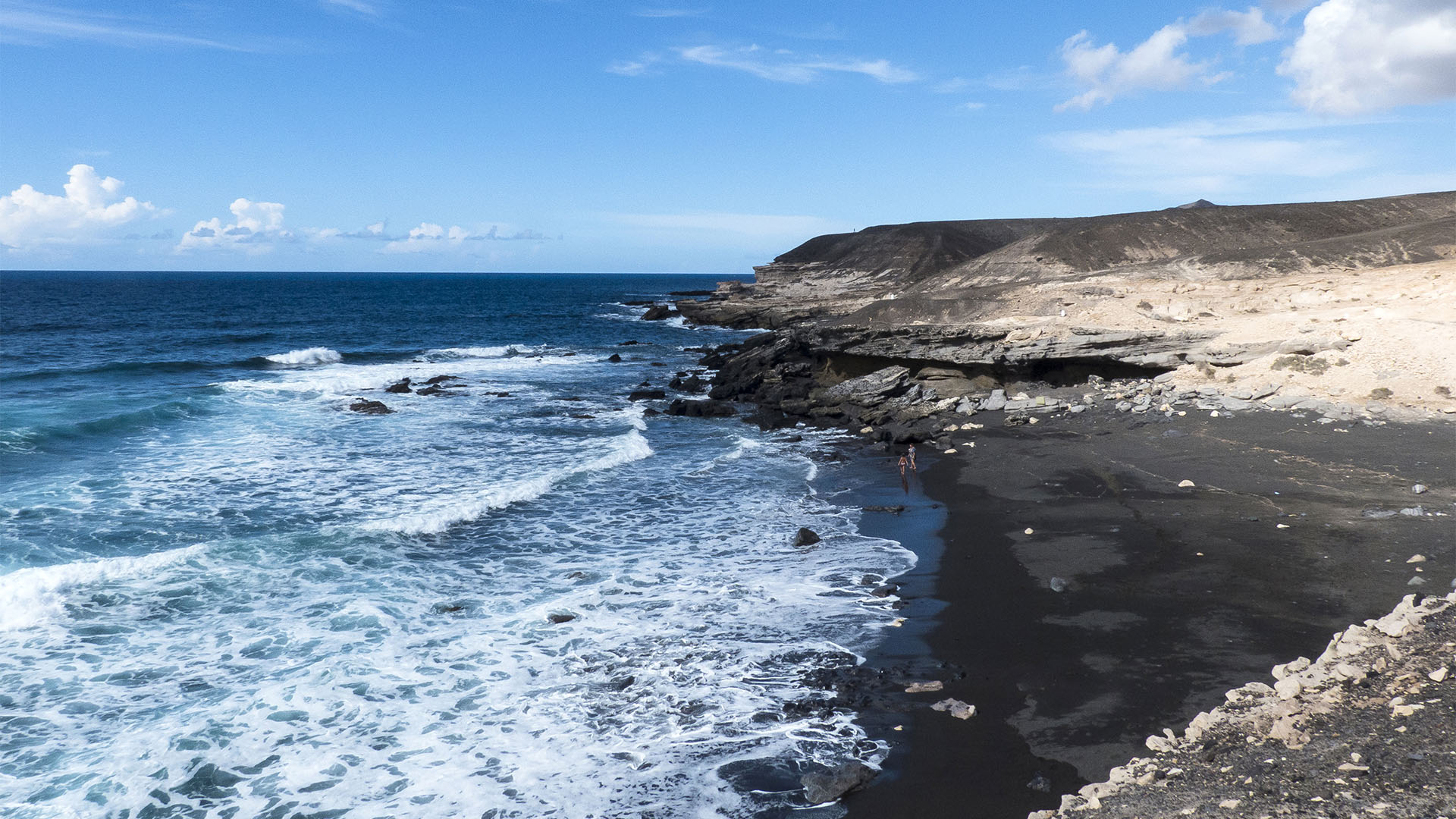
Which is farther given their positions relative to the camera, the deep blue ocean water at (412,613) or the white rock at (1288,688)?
the deep blue ocean water at (412,613)

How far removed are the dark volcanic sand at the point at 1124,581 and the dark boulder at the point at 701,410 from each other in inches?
386

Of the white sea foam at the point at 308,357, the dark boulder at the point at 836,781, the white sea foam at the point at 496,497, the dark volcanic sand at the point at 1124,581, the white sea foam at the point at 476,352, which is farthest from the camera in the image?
the white sea foam at the point at 476,352

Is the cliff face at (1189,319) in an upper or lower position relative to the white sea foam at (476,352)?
upper

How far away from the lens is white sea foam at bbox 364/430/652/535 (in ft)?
49.6

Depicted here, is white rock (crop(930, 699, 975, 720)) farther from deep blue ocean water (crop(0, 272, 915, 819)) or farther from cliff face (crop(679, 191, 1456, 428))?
cliff face (crop(679, 191, 1456, 428))

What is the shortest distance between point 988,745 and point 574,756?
12.8ft

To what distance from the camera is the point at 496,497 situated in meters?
17.0

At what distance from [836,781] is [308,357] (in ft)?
143

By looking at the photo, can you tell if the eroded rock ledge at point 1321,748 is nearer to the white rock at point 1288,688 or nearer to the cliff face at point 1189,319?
the white rock at point 1288,688

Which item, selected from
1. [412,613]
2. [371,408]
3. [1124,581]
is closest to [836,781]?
[1124,581]

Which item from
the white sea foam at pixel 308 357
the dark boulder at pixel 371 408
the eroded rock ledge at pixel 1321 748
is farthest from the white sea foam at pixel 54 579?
the white sea foam at pixel 308 357

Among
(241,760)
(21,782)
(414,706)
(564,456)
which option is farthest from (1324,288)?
(21,782)

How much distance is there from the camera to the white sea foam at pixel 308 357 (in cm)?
4204

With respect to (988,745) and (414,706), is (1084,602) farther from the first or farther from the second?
(414,706)
